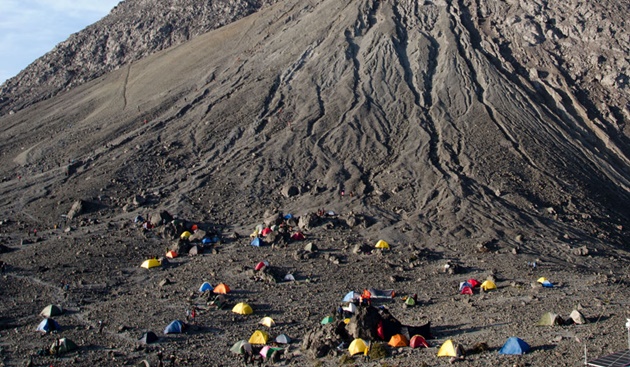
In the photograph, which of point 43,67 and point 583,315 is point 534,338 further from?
point 43,67

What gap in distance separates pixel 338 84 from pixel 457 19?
1767cm

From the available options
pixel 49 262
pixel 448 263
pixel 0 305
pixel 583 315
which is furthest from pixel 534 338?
pixel 49 262

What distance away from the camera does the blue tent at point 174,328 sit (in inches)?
1191

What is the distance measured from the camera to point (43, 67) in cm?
8456

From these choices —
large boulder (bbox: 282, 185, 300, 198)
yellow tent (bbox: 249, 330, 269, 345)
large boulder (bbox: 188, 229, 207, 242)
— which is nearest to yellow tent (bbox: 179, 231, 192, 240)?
large boulder (bbox: 188, 229, 207, 242)

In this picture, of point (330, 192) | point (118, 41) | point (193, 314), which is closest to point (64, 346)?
point (193, 314)

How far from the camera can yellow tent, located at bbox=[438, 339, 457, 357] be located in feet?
81.1

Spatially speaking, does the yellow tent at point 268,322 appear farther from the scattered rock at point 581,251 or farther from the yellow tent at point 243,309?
the scattered rock at point 581,251

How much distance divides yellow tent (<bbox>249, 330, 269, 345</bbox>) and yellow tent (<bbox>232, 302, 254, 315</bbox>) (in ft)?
14.4

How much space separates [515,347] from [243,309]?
565 inches

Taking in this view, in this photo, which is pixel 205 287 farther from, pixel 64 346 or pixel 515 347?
pixel 515 347

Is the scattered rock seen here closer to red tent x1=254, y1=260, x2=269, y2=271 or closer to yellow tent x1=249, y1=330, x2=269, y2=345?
red tent x1=254, y1=260, x2=269, y2=271

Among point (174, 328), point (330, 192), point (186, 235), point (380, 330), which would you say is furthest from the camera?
point (330, 192)

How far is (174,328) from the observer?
99.6 ft
